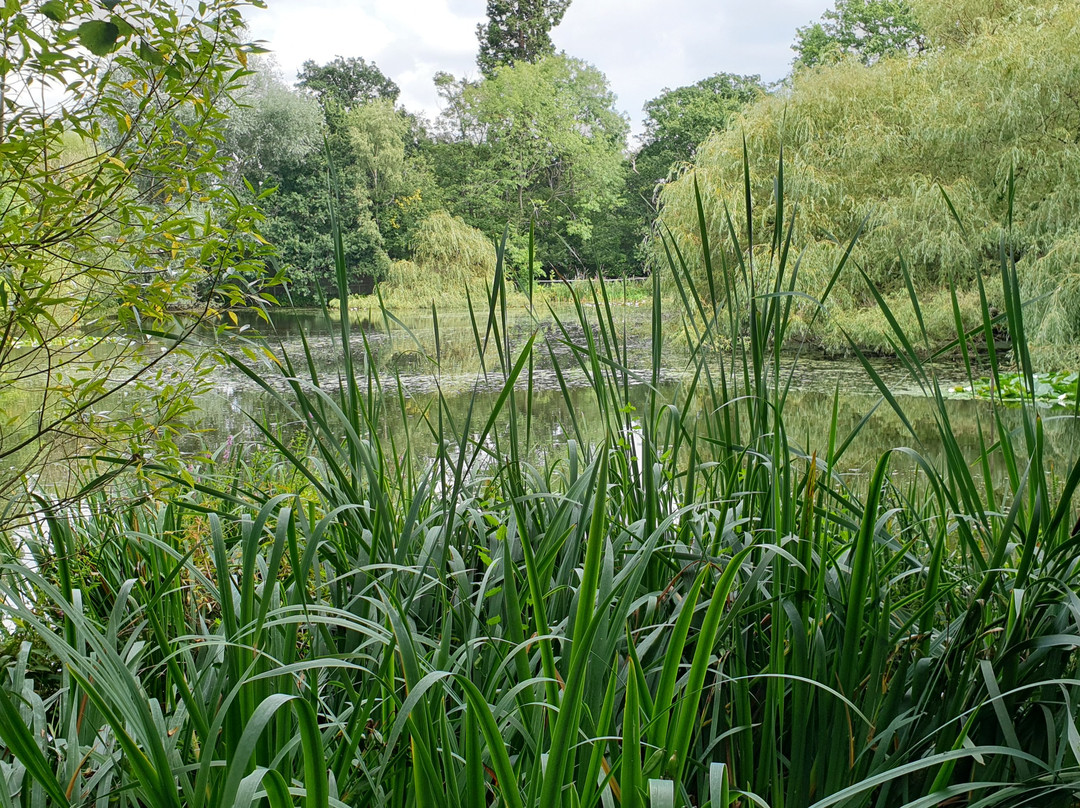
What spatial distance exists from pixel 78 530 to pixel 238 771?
1489 millimetres

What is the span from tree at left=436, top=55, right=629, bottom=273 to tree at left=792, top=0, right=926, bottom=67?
21.2ft

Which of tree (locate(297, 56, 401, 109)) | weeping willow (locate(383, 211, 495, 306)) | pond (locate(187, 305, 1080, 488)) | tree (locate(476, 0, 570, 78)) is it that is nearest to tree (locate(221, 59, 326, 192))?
weeping willow (locate(383, 211, 495, 306))

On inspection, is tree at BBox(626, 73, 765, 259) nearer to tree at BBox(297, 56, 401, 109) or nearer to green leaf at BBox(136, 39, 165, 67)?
tree at BBox(297, 56, 401, 109)

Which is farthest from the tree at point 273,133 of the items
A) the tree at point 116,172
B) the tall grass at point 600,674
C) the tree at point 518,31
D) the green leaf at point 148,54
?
the tall grass at point 600,674

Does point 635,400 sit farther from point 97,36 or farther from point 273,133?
point 273,133

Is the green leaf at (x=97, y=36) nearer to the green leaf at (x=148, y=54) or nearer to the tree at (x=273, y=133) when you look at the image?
the green leaf at (x=148, y=54)

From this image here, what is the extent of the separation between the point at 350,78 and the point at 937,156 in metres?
21.7

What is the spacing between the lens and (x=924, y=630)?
73 centimetres

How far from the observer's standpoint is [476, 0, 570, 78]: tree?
2456cm

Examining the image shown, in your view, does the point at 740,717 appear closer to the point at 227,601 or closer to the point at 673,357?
the point at 227,601

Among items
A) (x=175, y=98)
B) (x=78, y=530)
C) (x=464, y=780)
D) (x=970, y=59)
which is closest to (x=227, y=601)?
(x=464, y=780)

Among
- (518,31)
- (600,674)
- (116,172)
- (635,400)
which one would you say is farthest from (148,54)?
(518,31)

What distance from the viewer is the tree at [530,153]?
20234 millimetres

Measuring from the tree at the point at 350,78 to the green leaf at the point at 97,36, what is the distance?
25.4m
